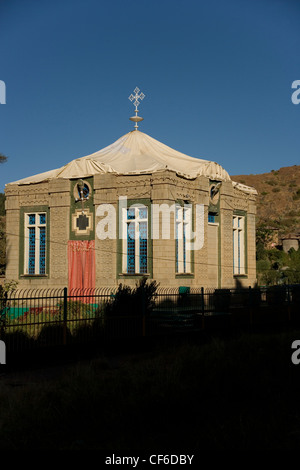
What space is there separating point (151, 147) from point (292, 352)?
20.1 meters

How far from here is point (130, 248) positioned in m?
28.3

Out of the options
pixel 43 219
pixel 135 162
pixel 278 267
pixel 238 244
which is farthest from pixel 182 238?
pixel 278 267

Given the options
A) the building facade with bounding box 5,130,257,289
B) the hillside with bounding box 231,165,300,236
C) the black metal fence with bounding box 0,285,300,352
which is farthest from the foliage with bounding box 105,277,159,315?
the hillside with bounding box 231,165,300,236

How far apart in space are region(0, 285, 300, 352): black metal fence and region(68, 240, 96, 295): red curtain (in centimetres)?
856

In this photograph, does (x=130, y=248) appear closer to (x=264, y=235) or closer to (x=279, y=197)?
(x=264, y=235)

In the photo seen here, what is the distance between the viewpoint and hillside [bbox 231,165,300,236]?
7094cm

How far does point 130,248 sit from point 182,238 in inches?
110

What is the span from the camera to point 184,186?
28.5 m

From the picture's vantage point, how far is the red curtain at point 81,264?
29000mm

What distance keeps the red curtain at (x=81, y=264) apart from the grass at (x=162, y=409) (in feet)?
53.4

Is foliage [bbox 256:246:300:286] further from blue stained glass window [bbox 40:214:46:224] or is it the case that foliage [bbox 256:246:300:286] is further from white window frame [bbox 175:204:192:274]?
blue stained glass window [bbox 40:214:46:224]

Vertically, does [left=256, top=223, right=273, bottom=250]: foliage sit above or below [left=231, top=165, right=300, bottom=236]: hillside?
below
